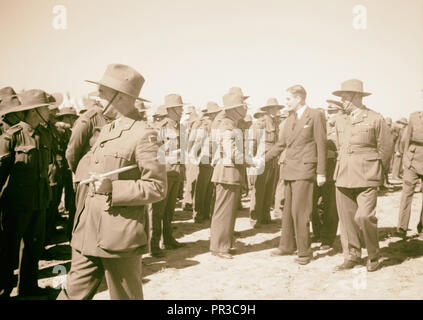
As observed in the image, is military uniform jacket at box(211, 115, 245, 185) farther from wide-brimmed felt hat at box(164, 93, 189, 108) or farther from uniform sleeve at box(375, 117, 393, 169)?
uniform sleeve at box(375, 117, 393, 169)

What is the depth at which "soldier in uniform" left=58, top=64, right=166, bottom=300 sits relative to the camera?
2979 millimetres

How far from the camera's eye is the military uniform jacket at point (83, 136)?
15.0 feet

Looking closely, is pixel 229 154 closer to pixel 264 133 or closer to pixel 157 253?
pixel 157 253

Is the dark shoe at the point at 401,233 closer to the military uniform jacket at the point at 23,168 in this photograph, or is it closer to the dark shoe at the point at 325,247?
the dark shoe at the point at 325,247

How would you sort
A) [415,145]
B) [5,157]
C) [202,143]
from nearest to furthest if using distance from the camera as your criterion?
[5,157]
[415,145]
[202,143]

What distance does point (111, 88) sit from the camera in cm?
320

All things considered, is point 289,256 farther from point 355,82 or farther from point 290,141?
point 355,82

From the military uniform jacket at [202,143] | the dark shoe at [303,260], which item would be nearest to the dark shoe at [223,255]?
the dark shoe at [303,260]

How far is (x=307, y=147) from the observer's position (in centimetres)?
629

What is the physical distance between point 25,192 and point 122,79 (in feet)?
8.28

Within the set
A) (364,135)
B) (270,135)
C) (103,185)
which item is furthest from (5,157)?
(270,135)

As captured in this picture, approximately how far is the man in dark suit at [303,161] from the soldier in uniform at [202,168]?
335 cm
